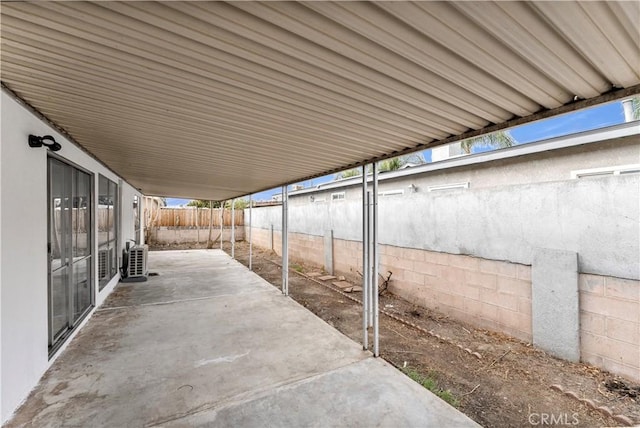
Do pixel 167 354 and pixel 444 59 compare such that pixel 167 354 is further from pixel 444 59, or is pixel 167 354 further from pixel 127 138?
pixel 444 59

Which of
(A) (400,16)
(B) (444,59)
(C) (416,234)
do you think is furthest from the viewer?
(C) (416,234)

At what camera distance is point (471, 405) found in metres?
2.56

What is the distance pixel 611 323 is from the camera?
298cm

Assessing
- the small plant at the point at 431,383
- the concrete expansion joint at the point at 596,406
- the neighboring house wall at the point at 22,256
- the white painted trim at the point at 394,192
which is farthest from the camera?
the white painted trim at the point at 394,192

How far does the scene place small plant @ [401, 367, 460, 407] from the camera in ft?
8.61

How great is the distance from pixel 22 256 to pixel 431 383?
3.94 m

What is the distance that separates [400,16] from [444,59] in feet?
1.46

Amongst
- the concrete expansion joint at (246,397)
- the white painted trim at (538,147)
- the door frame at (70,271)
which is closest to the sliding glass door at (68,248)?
the door frame at (70,271)

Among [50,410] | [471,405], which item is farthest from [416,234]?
[50,410]

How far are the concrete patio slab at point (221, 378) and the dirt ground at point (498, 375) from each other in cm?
43

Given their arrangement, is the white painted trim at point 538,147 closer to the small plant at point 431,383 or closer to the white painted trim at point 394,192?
the white painted trim at point 394,192

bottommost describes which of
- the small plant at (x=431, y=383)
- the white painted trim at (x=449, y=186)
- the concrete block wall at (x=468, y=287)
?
the small plant at (x=431, y=383)

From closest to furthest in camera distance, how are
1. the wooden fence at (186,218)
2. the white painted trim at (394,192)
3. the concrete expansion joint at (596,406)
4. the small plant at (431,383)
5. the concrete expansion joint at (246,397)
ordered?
the concrete expansion joint at (246,397) → the concrete expansion joint at (596,406) → the small plant at (431,383) → the white painted trim at (394,192) → the wooden fence at (186,218)

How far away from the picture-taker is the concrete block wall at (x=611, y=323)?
285 cm
